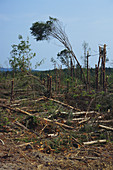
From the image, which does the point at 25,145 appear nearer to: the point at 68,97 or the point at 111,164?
the point at 111,164

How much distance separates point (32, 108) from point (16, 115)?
68 centimetres

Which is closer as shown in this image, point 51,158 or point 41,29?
point 51,158

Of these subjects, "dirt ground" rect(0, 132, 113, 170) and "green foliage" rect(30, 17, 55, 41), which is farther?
"green foliage" rect(30, 17, 55, 41)

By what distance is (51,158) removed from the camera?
3.49m

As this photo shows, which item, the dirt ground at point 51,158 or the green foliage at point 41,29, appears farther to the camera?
the green foliage at point 41,29

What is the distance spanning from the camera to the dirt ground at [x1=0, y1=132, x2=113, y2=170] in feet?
10.4

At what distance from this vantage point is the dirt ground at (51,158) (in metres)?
3.16

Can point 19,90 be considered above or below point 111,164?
above

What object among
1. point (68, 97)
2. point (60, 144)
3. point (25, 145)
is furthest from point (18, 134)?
point (68, 97)

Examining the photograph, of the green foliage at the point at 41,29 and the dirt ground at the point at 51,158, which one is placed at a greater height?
the green foliage at the point at 41,29

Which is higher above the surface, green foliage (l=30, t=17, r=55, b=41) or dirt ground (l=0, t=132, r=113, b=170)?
green foliage (l=30, t=17, r=55, b=41)

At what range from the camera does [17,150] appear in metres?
3.67

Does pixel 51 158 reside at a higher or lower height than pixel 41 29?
lower

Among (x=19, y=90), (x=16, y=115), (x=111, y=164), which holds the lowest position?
(x=111, y=164)
